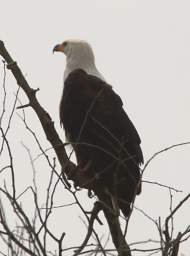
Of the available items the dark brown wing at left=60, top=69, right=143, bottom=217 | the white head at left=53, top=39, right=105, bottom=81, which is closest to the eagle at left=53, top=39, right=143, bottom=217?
the dark brown wing at left=60, top=69, right=143, bottom=217

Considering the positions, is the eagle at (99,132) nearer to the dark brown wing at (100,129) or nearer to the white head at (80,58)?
the dark brown wing at (100,129)

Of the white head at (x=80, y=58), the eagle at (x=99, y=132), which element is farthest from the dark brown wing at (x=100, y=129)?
the white head at (x=80, y=58)

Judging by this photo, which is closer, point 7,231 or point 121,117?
point 7,231

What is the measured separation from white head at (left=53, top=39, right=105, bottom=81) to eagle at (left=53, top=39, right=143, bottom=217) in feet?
0.60

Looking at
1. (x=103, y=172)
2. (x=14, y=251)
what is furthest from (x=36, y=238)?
(x=103, y=172)

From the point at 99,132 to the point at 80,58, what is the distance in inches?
38.6

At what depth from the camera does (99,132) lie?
5.75 m

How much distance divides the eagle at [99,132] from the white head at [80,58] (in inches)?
7.2

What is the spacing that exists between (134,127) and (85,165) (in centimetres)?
54

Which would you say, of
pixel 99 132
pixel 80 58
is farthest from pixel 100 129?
pixel 80 58

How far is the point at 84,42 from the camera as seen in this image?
661 centimetres

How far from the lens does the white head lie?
6309 millimetres

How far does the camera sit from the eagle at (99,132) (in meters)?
5.49

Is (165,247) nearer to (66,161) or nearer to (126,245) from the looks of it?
(126,245)
